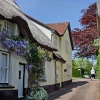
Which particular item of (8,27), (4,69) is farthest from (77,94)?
(8,27)

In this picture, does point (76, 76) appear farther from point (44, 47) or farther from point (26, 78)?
point (26, 78)

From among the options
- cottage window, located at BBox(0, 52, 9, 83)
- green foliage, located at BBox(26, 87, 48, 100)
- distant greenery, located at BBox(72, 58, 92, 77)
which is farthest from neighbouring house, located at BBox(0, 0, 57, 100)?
distant greenery, located at BBox(72, 58, 92, 77)

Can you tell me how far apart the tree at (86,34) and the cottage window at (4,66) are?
1926 centimetres

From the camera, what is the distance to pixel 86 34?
110 ft

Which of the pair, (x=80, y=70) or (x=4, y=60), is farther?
(x=80, y=70)

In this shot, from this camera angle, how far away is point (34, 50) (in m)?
17.2

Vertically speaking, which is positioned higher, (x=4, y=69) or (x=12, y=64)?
(x=12, y=64)

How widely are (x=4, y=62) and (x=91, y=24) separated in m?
23.1

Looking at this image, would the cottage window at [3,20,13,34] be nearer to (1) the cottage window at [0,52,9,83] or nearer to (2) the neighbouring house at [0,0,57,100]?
(2) the neighbouring house at [0,0,57,100]

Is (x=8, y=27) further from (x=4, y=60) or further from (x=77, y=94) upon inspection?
(x=77, y=94)

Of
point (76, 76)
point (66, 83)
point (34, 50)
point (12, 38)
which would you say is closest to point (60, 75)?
point (66, 83)

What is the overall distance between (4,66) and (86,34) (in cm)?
2053

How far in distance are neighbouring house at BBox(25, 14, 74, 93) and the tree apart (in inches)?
47.1

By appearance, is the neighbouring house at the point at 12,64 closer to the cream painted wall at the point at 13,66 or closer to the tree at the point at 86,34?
the cream painted wall at the point at 13,66
